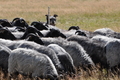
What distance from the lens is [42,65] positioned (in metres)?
10.7

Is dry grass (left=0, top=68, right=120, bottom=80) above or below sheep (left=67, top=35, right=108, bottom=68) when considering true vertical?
below

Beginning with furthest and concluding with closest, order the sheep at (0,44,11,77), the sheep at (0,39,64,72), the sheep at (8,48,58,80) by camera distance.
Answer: the sheep at (0,44,11,77), the sheep at (0,39,64,72), the sheep at (8,48,58,80)

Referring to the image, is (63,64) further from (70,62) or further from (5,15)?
(5,15)

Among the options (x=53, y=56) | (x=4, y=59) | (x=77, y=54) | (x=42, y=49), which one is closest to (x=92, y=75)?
(x=53, y=56)

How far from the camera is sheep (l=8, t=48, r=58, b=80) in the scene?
10.6m

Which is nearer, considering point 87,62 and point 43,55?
point 43,55

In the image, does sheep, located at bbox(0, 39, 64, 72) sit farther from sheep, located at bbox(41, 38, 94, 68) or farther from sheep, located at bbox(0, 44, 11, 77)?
sheep, located at bbox(41, 38, 94, 68)

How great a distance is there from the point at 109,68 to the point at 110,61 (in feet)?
1.10

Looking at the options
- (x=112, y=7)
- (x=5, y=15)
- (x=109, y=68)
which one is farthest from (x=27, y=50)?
(x=112, y=7)

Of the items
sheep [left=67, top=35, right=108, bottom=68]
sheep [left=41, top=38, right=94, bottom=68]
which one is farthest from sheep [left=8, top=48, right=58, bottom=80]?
sheep [left=67, top=35, right=108, bottom=68]

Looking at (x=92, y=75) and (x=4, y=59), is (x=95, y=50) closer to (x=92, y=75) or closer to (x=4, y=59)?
(x=92, y=75)

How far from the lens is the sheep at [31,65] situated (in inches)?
417

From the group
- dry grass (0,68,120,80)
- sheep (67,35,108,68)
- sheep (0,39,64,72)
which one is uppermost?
sheep (0,39,64,72)

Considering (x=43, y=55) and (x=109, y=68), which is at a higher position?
(x=43, y=55)
